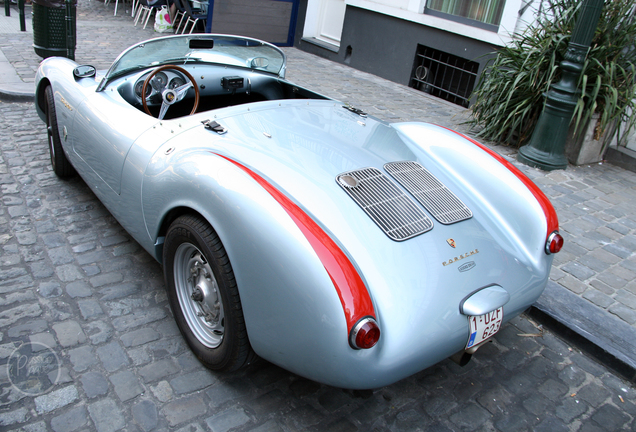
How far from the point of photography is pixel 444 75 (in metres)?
8.04

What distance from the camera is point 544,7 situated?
6.35 meters

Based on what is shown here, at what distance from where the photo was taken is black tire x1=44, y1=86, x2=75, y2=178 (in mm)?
3682

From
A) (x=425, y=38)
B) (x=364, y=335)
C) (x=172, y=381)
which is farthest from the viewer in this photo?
(x=425, y=38)

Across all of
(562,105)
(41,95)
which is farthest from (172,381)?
(562,105)

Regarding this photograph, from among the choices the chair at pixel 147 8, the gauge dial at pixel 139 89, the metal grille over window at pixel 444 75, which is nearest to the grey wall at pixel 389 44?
the metal grille over window at pixel 444 75

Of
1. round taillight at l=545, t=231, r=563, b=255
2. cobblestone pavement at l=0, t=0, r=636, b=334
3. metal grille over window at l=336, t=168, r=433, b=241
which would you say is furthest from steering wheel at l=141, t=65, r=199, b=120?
cobblestone pavement at l=0, t=0, r=636, b=334

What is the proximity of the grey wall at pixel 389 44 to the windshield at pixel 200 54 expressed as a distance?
454 centimetres

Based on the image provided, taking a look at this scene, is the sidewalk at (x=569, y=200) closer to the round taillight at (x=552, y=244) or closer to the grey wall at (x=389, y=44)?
the grey wall at (x=389, y=44)

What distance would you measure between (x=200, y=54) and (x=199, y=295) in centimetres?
190

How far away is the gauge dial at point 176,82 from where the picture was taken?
3219mm

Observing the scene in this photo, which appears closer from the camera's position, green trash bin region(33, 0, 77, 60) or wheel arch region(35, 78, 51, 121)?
wheel arch region(35, 78, 51, 121)

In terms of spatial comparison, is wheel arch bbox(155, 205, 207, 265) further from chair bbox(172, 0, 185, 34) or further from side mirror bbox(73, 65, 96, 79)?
chair bbox(172, 0, 185, 34)

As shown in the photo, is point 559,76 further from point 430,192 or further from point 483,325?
point 483,325

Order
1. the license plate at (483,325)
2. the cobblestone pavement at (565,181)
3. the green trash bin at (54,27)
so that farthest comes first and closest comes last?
the green trash bin at (54,27)
the cobblestone pavement at (565,181)
the license plate at (483,325)
